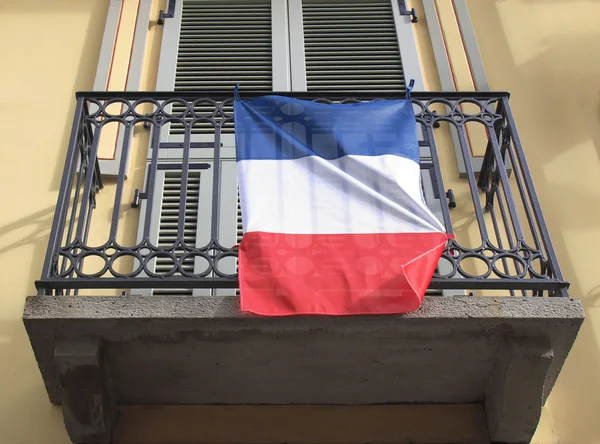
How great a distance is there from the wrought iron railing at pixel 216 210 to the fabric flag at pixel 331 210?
0.50 ft

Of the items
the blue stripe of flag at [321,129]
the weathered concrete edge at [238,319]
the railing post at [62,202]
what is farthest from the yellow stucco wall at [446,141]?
the blue stripe of flag at [321,129]

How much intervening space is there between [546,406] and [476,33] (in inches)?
129

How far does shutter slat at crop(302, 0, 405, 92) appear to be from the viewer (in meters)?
7.22

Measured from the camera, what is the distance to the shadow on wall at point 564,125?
17.9 ft

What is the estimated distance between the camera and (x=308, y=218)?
506cm

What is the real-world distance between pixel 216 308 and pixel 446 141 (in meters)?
2.60

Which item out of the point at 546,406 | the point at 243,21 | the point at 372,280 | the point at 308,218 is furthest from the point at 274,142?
the point at 243,21

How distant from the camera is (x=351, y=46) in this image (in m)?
7.54

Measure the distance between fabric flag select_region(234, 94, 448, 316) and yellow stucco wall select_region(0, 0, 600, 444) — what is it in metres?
1.03

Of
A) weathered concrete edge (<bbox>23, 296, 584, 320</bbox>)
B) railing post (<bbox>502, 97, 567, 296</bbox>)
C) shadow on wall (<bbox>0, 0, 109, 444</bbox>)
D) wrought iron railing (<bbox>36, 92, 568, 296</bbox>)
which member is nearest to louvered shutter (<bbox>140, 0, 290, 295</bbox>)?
wrought iron railing (<bbox>36, 92, 568, 296</bbox>)

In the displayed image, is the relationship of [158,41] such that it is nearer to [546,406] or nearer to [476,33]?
[476,33]

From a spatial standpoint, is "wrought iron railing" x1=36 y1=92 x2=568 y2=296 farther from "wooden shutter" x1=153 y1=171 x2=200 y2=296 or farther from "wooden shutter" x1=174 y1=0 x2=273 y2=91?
"wooden shutter" x1=174 y1=0 x2=273 y2=91

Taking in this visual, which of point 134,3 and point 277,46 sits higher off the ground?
point 134,3

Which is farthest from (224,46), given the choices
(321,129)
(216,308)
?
(216,308)
